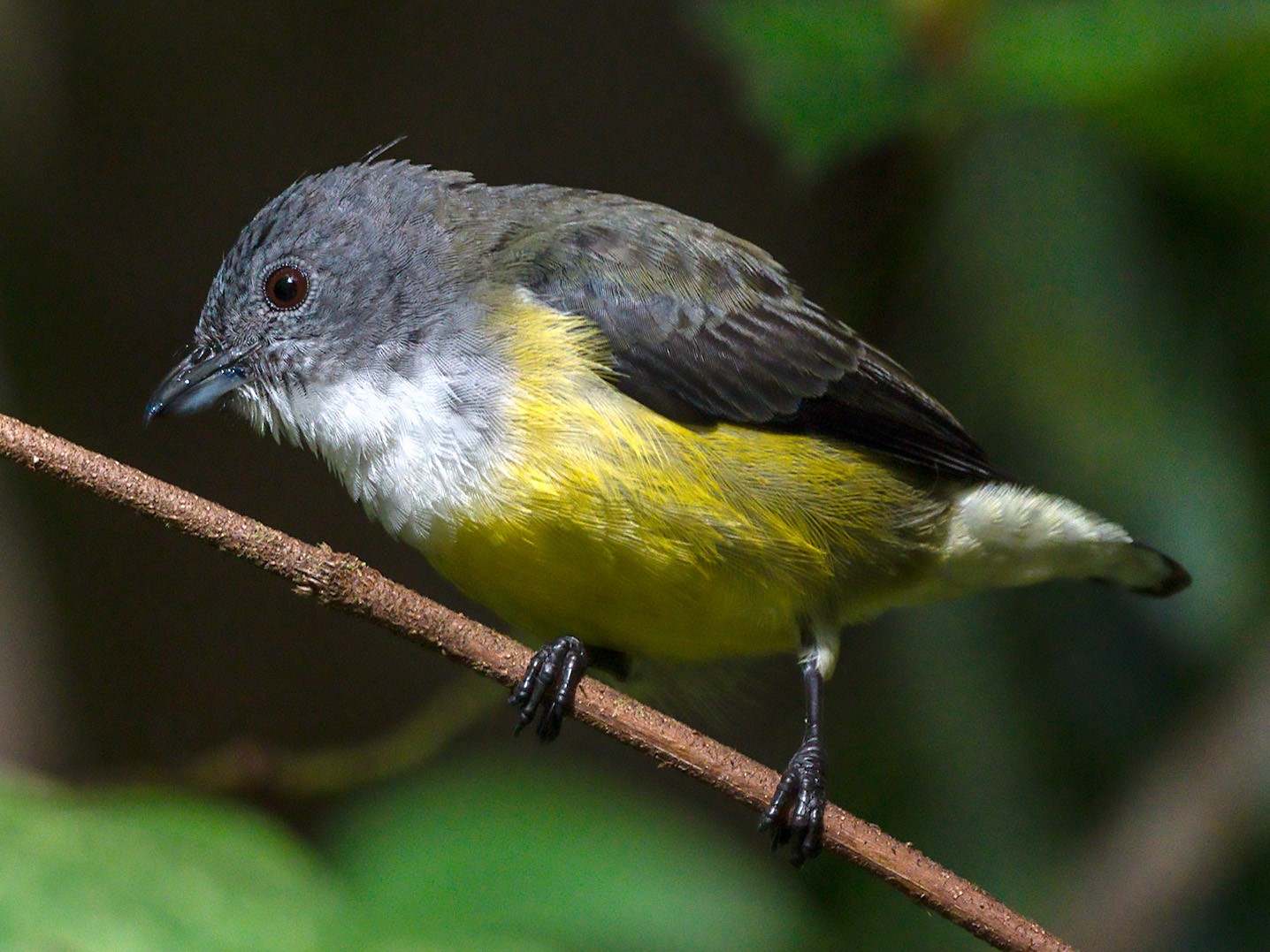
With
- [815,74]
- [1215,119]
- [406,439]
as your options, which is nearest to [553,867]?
[406,439]

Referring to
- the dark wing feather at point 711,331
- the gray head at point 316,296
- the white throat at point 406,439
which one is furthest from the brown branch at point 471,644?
the gray head at point 316,296

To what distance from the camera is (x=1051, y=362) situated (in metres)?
5.27

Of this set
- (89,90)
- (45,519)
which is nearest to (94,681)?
(45,519)

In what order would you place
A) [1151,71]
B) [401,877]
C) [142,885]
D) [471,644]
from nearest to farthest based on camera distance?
[142,885]
[471,644]
[401,877]
[1151,71]

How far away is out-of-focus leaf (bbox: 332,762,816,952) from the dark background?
135 cm

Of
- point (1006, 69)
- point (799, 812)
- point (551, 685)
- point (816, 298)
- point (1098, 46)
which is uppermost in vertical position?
point (1098, 46)

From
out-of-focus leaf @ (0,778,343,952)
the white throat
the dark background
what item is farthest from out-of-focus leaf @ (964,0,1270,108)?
out-of-focus leaf @ (0,778,343,952)

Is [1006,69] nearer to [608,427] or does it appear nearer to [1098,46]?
[1098,46]

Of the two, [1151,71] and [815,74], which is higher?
[1151,71]

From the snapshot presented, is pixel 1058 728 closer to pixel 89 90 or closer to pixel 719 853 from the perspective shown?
pixel 719 853

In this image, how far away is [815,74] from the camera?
4.10 m

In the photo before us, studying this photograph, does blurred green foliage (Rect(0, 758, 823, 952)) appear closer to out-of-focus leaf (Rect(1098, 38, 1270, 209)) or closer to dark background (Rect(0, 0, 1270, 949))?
dark background (Rect(0, 0, 1270, 949))

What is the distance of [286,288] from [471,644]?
1638 millimetres

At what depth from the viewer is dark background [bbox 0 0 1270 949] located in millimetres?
5016
